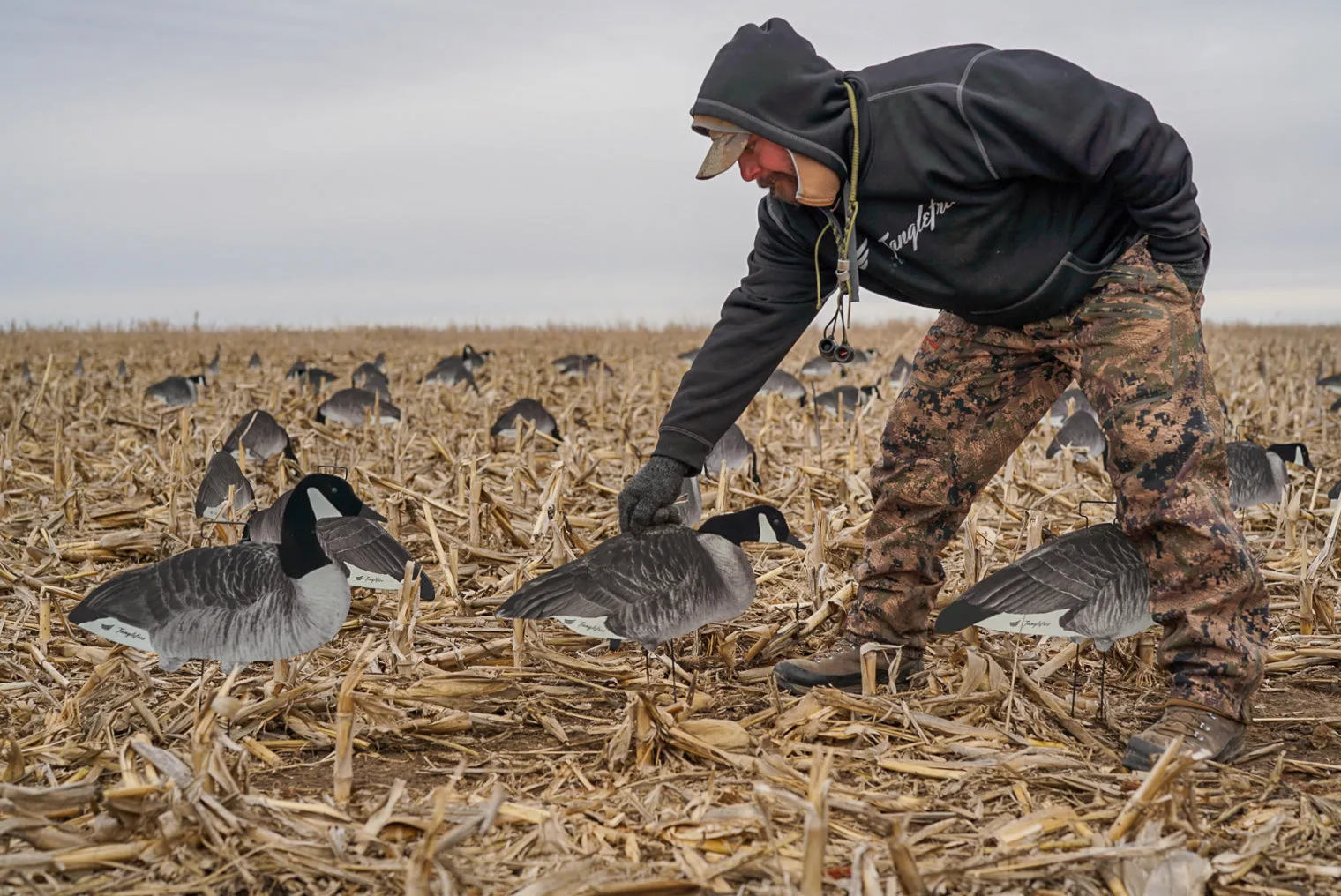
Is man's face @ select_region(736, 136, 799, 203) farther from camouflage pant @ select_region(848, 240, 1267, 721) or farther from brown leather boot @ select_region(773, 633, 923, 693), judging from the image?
brown leather boot @ select_region(773, 633, 923, 693)

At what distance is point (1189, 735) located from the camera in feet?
13.4

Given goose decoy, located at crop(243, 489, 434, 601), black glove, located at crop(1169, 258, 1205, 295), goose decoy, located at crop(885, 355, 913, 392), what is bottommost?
goose decoy, located at crop(243, 489, 434, 601)

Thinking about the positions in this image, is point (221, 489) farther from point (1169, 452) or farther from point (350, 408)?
point (1169, 452)

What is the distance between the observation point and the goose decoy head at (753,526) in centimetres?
556

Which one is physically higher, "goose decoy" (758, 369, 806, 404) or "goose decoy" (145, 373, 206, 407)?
"goose decoy" (758, 369, 806, 404)

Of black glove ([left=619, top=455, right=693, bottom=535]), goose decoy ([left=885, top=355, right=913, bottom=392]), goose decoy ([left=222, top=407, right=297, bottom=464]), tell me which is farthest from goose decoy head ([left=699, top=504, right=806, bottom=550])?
goose decoy ([left=885, top=355, right=913, bottom=392])

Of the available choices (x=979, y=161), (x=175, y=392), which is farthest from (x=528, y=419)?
(x=979, y=161)

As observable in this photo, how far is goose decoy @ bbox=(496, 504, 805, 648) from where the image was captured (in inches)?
184

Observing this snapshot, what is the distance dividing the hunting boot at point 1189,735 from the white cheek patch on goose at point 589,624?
6.38 feet

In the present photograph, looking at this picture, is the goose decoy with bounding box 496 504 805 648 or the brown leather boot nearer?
the goose decoy with bounding box 496 504 805 648

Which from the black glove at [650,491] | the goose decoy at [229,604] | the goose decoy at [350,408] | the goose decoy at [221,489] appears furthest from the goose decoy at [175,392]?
the black glove at [650,491]

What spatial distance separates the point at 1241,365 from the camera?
19.3 meters

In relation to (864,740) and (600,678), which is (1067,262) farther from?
(600,678)

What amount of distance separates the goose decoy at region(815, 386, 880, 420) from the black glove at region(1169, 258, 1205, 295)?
8095 mm
